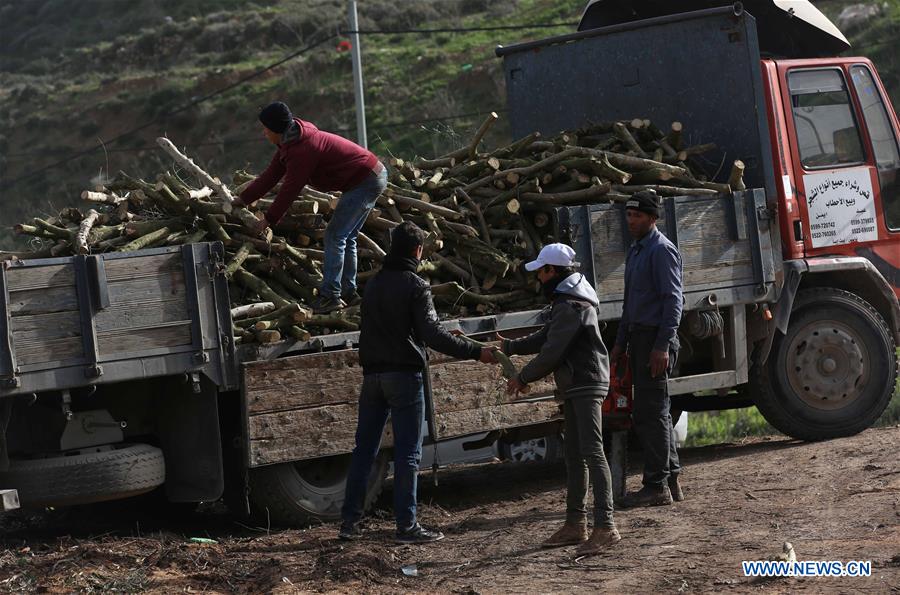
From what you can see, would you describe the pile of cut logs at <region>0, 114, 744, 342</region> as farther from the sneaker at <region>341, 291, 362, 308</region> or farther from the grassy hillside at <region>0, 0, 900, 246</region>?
the grassy hillside at <region>0, 0, 900, 246</region>

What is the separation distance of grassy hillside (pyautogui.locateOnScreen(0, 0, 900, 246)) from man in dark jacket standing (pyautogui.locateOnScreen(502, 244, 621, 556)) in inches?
764

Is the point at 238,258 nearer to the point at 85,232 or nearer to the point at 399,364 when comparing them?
the point at 85,232

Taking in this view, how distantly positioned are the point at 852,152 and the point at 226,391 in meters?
5.24

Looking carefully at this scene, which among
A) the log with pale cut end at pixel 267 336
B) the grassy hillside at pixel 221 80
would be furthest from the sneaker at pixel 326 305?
the grassy hillside at pixel 221 80

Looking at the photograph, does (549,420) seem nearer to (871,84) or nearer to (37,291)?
(37,291)

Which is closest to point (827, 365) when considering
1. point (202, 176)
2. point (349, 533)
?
point (349, 533)

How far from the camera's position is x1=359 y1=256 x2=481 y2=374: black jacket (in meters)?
6.79

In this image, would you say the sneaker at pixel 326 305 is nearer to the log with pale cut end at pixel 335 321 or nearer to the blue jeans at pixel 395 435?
the log with pale cut end at pixel 335 321

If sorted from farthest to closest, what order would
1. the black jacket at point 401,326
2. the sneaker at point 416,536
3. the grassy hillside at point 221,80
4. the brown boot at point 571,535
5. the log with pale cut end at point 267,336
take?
the grassy hillside at point 221,80
the log with pale cut end at point 267,336
the sneaker at point 416,536
the black jacket at point 401,326
the brown boot at point 571,535

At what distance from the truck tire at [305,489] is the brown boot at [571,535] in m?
1.57

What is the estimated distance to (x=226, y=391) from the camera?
7.32 m

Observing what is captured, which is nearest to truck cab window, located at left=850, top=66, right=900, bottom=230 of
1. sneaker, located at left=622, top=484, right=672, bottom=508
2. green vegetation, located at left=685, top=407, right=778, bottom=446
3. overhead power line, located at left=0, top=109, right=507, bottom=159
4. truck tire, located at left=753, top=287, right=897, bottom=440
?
truck tire, located at left=753, top=287, right=897, bottom=440

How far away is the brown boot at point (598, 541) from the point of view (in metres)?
6.47

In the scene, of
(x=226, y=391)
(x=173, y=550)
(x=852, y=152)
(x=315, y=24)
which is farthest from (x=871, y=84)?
(x=315, y=24)
